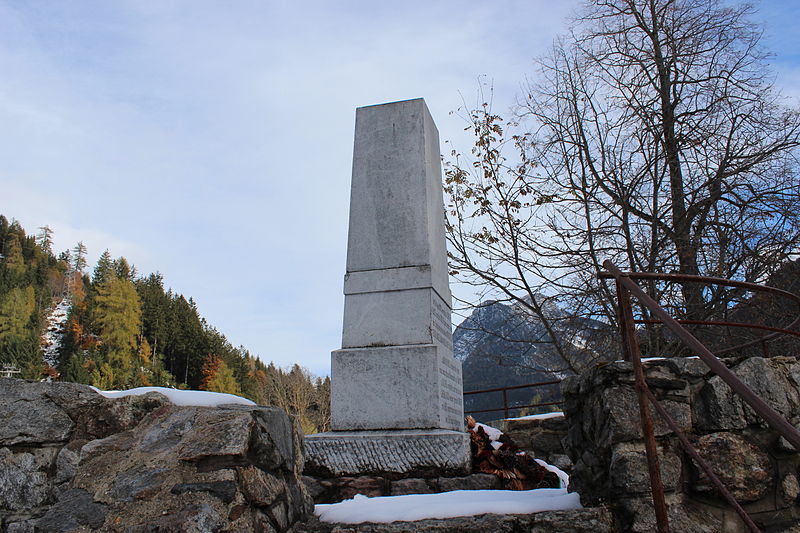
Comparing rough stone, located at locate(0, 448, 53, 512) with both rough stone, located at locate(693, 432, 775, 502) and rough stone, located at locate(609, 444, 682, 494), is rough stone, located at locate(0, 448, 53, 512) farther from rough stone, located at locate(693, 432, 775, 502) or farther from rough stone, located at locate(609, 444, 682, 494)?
rough stone, located at locate(693, 432, 775, 502)

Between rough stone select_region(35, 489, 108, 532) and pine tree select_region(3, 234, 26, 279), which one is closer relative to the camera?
rough stone select_region(35, 489, 108, 532)

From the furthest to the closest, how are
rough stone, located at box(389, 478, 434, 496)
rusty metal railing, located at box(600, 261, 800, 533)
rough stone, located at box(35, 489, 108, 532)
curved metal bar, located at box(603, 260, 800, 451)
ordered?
1. rough stone, located at box(389, 478, 434, 496)
2. rough stone, located at box(35, 489, 108, 532)
3. rusty metal railing, located at box(600, 261, 800, 533)
4. curved metal bar, located at box(603, 260, 800, 451)

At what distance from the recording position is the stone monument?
4270 mm

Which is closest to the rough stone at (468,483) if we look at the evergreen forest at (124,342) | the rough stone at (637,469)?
the rough stone at (637,469)

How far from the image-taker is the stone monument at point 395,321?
4.27m

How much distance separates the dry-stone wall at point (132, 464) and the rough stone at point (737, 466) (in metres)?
1.86

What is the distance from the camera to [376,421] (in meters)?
4.58

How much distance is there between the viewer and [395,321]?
4.86 meters

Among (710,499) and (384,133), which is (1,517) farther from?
(384,133)

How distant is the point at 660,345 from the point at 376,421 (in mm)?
5757

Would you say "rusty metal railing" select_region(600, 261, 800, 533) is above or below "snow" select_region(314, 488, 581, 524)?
above

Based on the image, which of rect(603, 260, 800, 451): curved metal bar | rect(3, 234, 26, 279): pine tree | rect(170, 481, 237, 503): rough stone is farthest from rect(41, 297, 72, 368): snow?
rect(603, 260, 800, 451): curved metal bar

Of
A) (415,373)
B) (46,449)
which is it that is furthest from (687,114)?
(46,449)

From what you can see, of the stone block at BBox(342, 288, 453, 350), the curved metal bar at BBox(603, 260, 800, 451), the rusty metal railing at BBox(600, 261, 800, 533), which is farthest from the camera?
the stone block at BBox(342, 288, 453, 350)
